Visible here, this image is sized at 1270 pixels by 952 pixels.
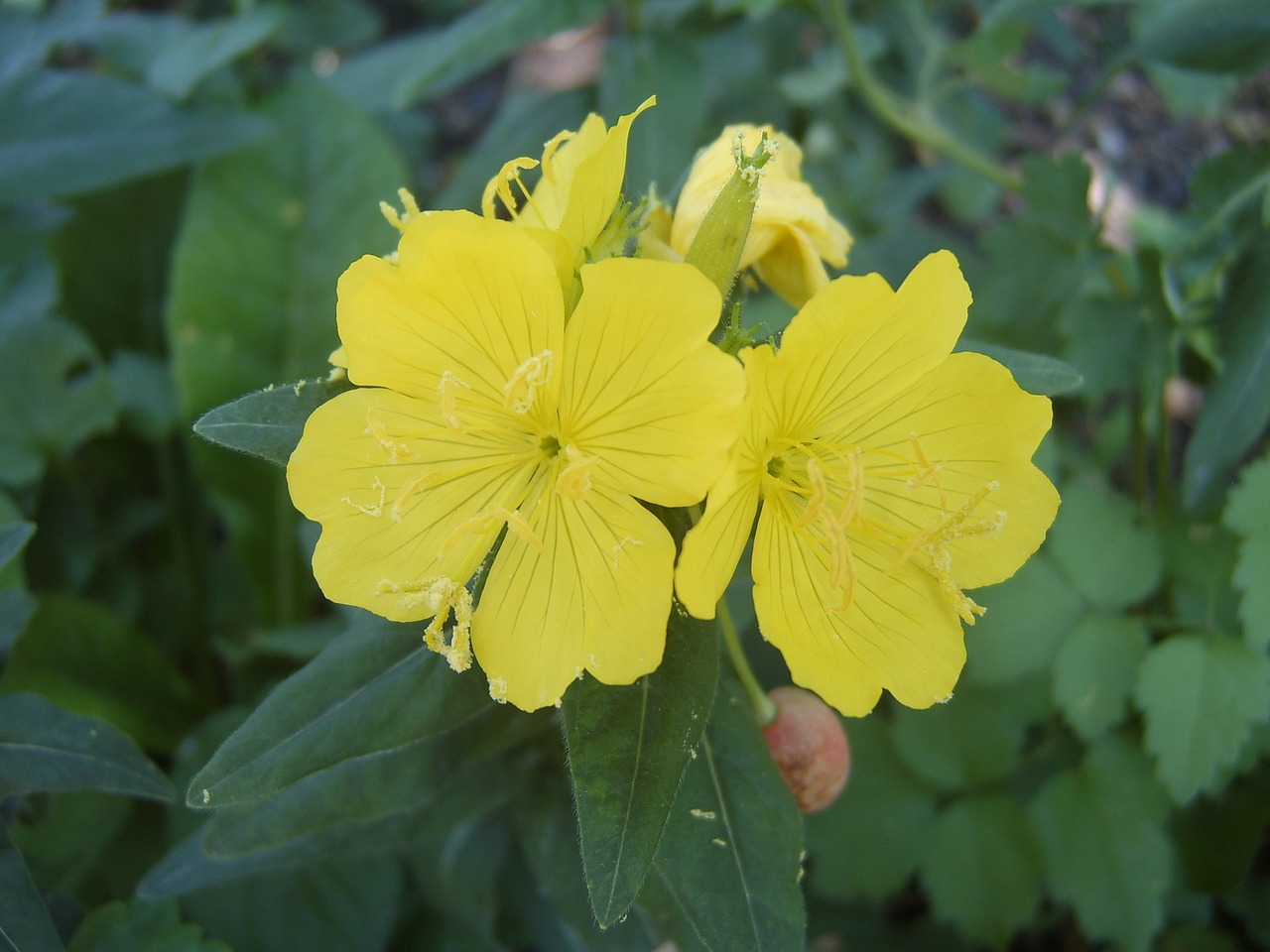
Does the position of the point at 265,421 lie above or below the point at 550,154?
below

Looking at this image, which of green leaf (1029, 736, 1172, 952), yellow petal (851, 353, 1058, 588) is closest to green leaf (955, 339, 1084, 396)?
yellow petal (851, 353, 1058, 588)

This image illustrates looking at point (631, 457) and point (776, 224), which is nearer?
point (631, 457)

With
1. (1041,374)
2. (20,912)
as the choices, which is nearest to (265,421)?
(20,912)

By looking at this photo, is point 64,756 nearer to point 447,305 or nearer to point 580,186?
point 447,305

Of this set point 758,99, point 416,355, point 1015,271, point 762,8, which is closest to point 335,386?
point 416,355

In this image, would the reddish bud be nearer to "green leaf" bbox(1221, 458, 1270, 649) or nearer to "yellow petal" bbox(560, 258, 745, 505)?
"yellow petal" bbox(560, 258, 745, 505)

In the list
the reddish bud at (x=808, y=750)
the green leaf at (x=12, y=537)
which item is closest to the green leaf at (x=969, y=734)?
the reddish bud at (x=808, y=750)

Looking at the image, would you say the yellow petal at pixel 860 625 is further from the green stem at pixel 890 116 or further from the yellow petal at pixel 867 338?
the green stem at pixel 890 116
